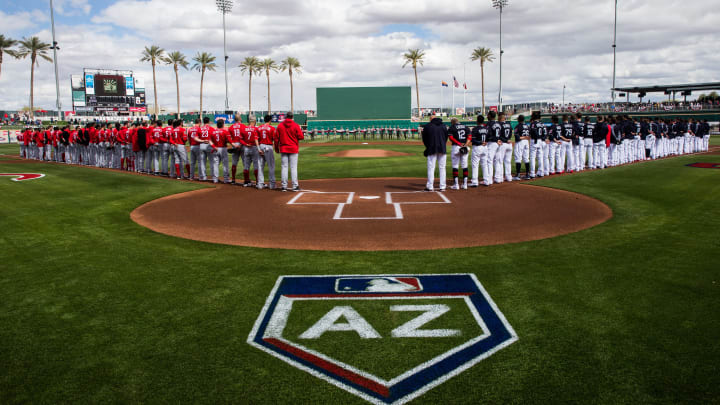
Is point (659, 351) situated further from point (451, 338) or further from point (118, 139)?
point (118, 139)

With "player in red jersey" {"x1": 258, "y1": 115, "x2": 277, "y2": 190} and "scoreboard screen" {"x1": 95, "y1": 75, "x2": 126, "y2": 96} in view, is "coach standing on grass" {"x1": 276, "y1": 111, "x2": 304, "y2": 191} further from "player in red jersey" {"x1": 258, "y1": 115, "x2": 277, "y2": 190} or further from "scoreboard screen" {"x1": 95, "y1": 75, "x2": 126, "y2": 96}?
"scoreboard screen" {"x1": 95, "y1": 75, "x2": 126, "y2": 96}

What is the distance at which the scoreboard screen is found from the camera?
7725 centimetres

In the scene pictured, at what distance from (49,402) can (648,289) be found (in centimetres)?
603

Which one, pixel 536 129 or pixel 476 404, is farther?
pixel 536 129

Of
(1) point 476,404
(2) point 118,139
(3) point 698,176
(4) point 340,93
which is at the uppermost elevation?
(4) point 340,93

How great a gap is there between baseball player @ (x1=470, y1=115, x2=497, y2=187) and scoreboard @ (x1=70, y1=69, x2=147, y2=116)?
79.3m

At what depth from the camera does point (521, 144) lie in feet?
55.9

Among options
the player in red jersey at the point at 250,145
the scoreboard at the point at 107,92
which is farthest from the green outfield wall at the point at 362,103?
the player in red jersey at the point at 250,145

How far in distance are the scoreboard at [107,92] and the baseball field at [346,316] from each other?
79545mm

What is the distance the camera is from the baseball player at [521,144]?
16406 mm

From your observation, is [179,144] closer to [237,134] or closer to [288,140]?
[237,134]

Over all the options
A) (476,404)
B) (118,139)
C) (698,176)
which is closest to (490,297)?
(476,404)

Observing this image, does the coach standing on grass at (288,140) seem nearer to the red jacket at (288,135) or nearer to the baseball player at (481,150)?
the red jacket at (288,135)

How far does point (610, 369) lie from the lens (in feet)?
12.3
